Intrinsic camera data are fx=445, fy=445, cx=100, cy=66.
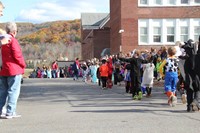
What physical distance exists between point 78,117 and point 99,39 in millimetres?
55867

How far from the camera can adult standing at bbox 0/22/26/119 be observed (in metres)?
10.1

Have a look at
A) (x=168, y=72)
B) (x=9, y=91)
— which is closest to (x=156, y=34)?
(x=168, y=72)

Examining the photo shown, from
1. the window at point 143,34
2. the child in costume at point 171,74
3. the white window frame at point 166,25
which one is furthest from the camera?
the window at point 143,34

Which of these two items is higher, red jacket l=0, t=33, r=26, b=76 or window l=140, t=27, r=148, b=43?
window l=140, t=27, r=148, b=43

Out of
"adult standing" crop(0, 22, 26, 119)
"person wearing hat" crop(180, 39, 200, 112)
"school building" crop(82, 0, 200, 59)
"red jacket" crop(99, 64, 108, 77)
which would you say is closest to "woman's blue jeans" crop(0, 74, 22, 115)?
"adult standing" crop(0, 22, 26, 119)

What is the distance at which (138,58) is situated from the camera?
15.9 m

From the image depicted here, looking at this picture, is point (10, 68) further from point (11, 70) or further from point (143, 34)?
point (143, 34)

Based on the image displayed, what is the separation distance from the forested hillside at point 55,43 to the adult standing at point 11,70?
12308 cm

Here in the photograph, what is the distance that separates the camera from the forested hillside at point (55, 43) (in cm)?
14450

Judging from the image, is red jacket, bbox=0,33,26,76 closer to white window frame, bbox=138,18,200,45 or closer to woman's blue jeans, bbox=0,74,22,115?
woman's blue jeans, bbox=0,74,22,115

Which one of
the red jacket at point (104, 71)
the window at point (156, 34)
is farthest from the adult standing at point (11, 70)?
the window at point (156, 34)

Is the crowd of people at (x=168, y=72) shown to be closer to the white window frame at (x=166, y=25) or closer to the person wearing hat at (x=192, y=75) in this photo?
the person wearing hat at (x=192, y=75)

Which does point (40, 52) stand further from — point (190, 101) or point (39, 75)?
point (190, 101)

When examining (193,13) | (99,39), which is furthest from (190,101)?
(99,39)
